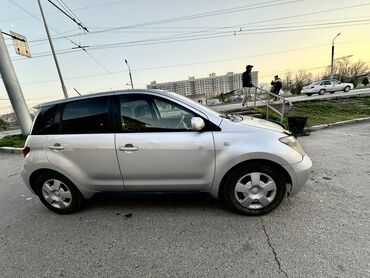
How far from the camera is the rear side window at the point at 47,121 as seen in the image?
10.4 ft

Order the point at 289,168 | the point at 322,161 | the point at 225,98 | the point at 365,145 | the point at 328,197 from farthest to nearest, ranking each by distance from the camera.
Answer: the point at 225,98 → the point at 365,145 → the point at 322,161 → the point at 328,197 → the point at 289,168

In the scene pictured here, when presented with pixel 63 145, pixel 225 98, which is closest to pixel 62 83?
pixel 63 145

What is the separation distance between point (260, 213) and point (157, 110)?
1.87 metres

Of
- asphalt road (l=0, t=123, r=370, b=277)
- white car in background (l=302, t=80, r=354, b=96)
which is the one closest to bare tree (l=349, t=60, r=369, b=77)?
white car in background (l=302, t=80, r=354, b=96)

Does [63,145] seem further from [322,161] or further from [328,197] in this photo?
[322,161]

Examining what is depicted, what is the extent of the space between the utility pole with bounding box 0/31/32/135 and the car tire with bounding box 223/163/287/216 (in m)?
10.1

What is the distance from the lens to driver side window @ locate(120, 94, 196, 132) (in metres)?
2.84

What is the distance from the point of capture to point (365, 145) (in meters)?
5.53

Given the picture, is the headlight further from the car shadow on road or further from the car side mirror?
Result: the car shadow on road

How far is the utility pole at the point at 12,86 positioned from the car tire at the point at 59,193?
7.99 metres

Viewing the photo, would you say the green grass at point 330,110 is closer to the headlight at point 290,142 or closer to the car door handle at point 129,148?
the headlight at point 290,142

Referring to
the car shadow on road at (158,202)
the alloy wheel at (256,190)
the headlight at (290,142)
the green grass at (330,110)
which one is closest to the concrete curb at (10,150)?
the car shadow on road at (158,202)

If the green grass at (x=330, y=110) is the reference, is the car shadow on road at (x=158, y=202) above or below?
above

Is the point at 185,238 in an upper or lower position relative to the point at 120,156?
lower
